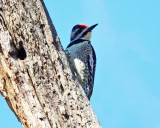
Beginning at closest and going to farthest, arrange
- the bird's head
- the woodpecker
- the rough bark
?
the rough bark < the woodpecker < the bird's head

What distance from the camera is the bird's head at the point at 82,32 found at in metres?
5.01

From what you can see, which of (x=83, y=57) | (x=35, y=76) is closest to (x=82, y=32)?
→ (x=83, y=57)

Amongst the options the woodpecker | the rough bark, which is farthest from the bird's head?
the rough bark

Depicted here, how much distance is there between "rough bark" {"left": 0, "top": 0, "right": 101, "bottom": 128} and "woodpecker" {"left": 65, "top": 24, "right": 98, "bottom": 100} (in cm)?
164

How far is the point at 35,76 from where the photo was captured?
225 centimetres

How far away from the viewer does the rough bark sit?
2.18 metres

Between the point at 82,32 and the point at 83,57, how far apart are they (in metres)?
0.69

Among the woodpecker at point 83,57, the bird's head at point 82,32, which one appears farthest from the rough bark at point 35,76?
the bird's head at point 82,32

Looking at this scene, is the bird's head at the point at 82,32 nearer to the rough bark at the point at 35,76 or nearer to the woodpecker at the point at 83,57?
the woodpecker at the point at 83,57

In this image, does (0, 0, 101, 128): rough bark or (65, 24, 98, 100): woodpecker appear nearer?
(0, 0, 101, 128): rough bark

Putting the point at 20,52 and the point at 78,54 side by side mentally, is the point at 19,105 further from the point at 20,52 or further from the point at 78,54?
the point at 78,54

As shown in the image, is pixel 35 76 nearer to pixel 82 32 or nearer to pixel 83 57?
pixel 83 57

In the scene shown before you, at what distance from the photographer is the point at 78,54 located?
14.6 ft

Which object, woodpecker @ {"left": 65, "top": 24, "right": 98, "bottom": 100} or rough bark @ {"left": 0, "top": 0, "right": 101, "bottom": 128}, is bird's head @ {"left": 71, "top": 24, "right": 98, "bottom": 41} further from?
rough bark @ {"left": 0, "top": 0, "right": 101, "bottom": 128}
